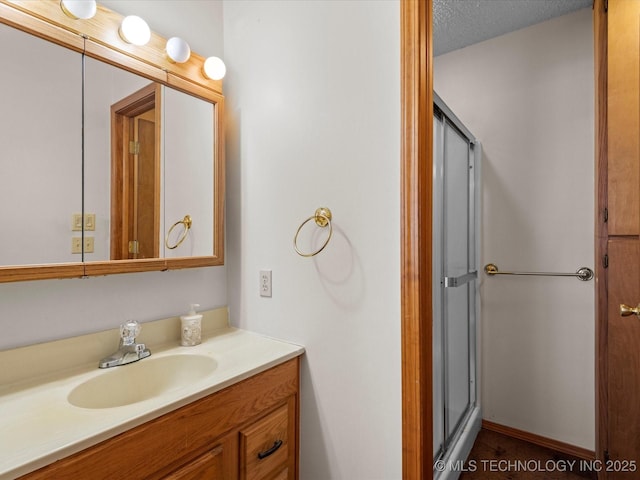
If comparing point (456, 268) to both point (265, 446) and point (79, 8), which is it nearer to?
point (265, 446)

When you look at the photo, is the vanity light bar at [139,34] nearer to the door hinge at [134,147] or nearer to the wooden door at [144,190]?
the wooden door at [144,190]

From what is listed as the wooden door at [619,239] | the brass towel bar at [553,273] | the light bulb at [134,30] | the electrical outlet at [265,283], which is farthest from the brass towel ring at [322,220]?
the brass towel bar at [553,273]

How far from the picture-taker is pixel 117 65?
43.5 inches

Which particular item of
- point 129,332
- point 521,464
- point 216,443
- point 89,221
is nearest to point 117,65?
point 89,221

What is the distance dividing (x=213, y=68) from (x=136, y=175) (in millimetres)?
537

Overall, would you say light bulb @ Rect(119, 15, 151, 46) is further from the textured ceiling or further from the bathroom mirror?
the textured ceiling

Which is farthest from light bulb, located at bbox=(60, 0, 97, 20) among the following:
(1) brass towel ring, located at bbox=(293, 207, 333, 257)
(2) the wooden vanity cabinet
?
(2) the wooden vanity cabinet

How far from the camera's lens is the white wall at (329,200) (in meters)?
1.08

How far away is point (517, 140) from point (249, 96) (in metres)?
1.65

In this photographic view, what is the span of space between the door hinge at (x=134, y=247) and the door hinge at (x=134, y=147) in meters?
0.30

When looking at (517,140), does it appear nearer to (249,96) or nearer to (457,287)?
(457,287)

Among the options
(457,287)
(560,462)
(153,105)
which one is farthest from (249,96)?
(560,462)

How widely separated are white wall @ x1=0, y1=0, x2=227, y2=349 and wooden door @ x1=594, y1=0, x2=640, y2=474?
153 centimetres

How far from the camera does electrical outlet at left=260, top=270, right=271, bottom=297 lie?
4.48ft
